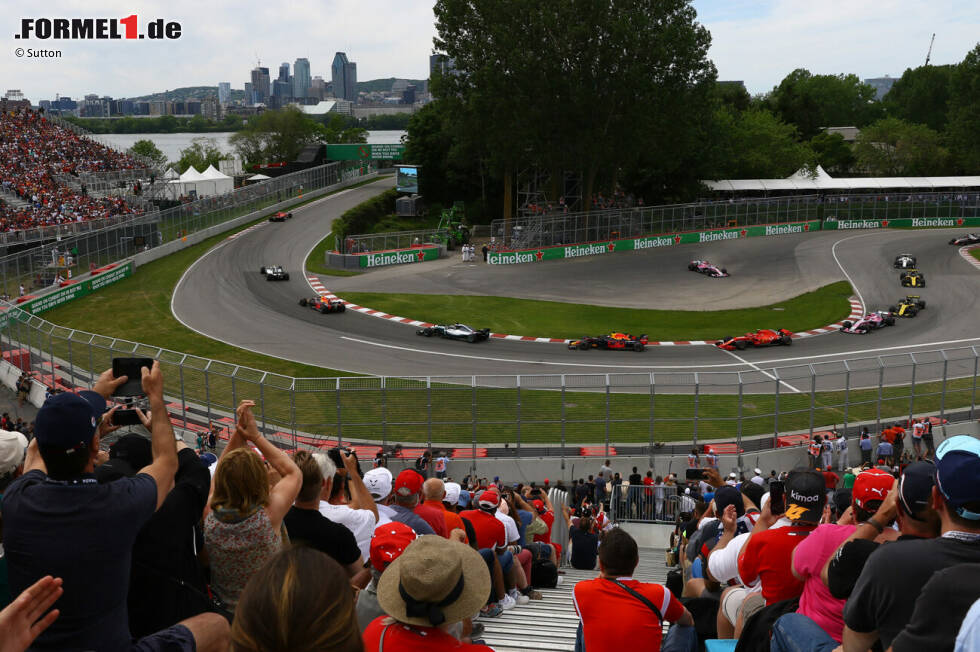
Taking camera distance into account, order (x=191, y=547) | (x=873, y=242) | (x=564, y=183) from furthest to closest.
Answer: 1. (x=564, y=183)
2. (x=873, y=242)
3. (x=191, y=547)

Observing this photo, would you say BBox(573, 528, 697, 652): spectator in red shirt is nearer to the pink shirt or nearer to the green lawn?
the pink shirt

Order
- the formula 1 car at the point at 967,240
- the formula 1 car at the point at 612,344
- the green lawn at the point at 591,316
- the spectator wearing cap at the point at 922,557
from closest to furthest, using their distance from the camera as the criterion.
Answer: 1. the spectator wearing cap at the point at 922,557
2. the formula 1 car at the point at 612,344
3. the green lawn at the point at 591,316
4. the formula 1 car at the point at 967,240

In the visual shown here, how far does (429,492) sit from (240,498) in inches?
125

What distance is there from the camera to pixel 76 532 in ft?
12.6

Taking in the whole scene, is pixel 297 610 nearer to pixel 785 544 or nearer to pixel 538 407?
pixel 785 544

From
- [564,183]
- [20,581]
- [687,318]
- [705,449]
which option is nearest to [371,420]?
[705,449]

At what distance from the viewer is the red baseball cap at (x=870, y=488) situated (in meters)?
5.69

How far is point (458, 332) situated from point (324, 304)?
767 cm

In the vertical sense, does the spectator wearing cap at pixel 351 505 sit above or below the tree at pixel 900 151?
below

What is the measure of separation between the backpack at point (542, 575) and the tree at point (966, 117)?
93162 mm

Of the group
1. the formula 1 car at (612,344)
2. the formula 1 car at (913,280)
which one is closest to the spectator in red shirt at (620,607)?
the formula 1 car at (612,344)

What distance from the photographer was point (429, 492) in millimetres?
7730

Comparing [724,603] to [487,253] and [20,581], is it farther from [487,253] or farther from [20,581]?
[487,253]

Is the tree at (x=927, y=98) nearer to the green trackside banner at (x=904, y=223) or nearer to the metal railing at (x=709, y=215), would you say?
the green trackside banner at (x=904, y=223)
